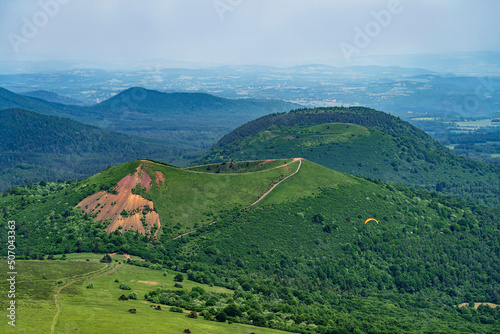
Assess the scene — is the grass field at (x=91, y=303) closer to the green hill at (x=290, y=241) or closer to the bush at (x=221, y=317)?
the bush at (x=221, y=317)

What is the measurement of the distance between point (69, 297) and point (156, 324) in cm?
1722

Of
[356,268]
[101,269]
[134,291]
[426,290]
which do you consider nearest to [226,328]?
[134,291]

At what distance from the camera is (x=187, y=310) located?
8062cm

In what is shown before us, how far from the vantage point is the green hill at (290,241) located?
105 m

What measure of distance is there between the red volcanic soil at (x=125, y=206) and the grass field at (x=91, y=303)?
2083 centimetres

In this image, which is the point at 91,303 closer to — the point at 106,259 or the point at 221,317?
the point at 221,317

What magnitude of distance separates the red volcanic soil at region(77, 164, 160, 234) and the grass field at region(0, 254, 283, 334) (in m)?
20.8

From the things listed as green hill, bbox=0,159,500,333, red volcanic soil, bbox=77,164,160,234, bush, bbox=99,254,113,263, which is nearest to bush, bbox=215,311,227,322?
green hill, bbox=0,159,500,333

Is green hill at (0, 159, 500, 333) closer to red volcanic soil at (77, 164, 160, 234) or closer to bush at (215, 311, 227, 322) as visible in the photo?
red volcanic soil at (77, 164, 160, 234)

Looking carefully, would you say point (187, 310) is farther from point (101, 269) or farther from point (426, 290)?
point (426, 290)

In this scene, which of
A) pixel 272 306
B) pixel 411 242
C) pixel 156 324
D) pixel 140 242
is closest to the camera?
pixel 156 324

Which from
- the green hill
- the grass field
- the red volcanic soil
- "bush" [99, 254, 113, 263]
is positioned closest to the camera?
the grass field

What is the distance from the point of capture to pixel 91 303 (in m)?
72.7

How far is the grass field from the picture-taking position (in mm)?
61406
